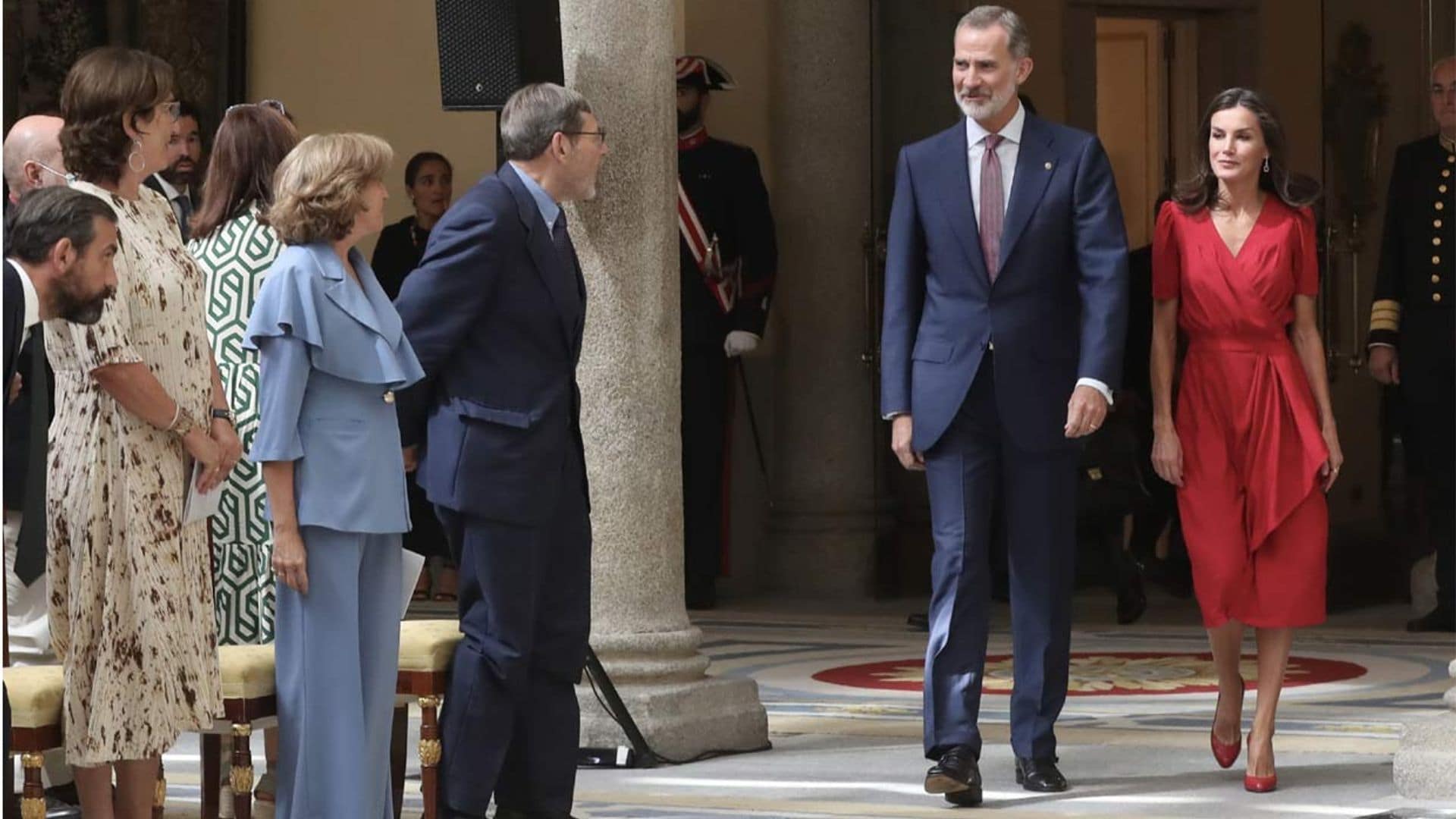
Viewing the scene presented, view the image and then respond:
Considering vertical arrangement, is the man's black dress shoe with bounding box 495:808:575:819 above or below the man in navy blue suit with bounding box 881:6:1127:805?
below

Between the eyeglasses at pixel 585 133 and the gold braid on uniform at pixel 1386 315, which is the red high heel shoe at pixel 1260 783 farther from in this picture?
the gold braid on uniform at pixel 1386 315

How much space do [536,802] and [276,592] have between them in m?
0.85

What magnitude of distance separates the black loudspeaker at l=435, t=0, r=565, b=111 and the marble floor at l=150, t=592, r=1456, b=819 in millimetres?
1624

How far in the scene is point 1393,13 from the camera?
13461mm

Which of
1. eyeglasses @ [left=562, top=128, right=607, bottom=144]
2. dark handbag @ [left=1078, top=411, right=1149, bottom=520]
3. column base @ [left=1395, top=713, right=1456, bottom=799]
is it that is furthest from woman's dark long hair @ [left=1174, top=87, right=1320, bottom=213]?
dark handbag @ [left=1078, top=411, right=1149, bottom=520]

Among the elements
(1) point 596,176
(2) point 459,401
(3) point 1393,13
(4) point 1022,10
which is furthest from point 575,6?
(3) point 1393,13

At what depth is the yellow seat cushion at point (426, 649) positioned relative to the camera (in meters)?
5.60

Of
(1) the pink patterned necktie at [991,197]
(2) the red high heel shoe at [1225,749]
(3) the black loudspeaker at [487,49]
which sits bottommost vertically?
(2) the red high heel shoe at [1225,749]

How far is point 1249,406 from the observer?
6.40 m

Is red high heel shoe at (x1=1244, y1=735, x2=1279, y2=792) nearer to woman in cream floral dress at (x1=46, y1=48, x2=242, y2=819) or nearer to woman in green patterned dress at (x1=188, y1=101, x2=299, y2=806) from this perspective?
woman in green patterned dress at (x1=188, y1=101, x2=299, y2=806)

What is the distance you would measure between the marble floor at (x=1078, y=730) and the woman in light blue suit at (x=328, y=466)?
3.35 ft

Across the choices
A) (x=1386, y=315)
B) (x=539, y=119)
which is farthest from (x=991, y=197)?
(x=1386, y=315)

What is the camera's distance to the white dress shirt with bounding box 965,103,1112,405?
643 cm

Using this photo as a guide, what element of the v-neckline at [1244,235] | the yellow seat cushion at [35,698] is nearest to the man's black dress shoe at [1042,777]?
the v-neckline at [1244,235]
